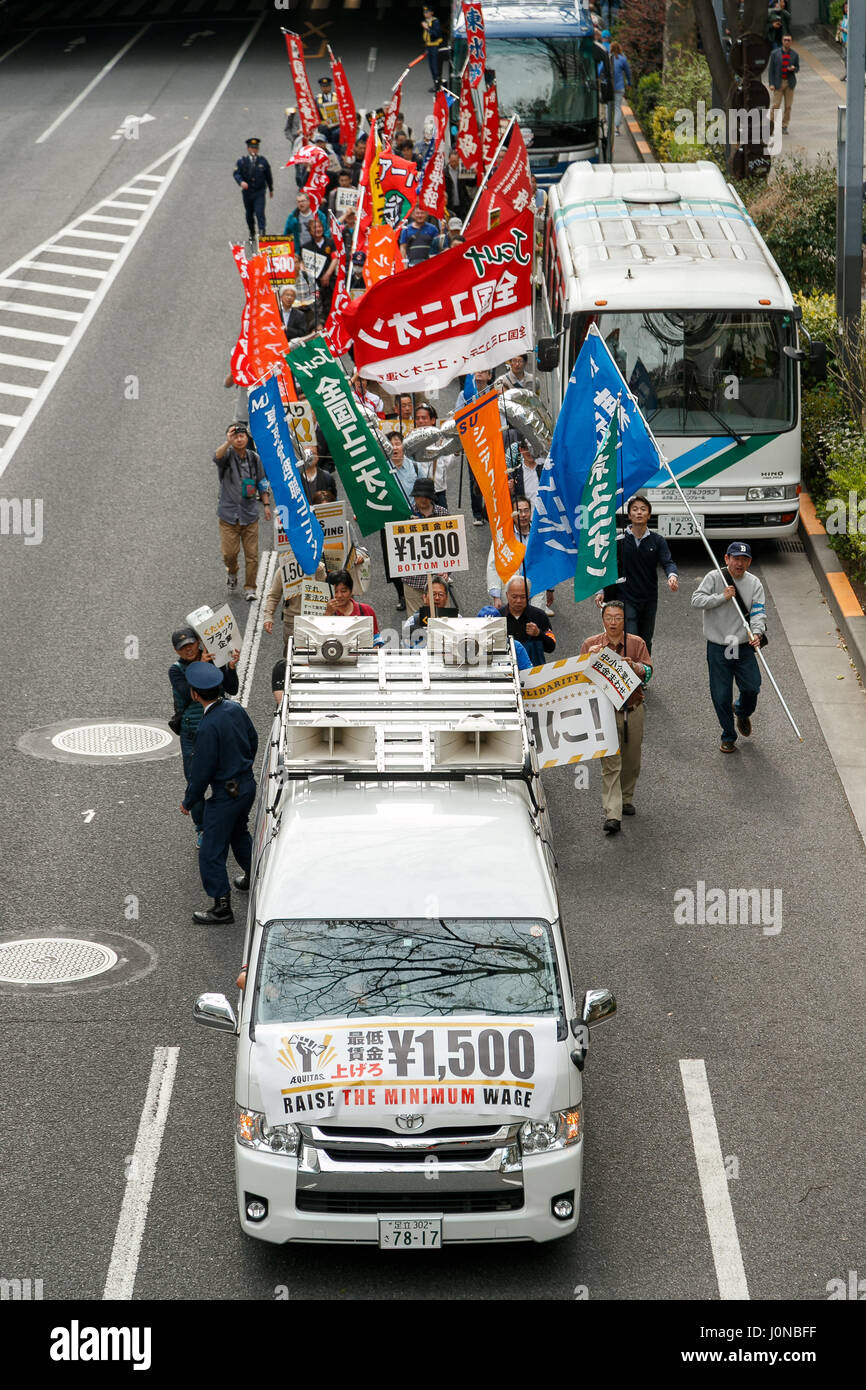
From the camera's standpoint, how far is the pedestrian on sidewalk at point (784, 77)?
3719 cm

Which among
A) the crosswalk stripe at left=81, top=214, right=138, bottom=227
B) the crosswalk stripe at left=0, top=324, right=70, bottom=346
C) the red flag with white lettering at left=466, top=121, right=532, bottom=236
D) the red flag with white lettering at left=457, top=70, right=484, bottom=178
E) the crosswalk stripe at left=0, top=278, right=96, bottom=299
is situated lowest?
the crosswalk stripe at left=0, top=324, right=70, bottom=346

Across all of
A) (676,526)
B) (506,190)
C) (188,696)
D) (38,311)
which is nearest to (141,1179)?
(188,696)

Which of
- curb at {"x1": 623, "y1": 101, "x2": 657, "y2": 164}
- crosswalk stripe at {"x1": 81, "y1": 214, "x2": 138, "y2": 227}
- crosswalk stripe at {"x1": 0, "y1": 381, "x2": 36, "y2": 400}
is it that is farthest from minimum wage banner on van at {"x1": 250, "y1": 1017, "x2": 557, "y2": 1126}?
curb at {"x1": 623, "y1": 101, "x2": 657, "y2": 164}

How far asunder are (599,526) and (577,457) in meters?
0.85

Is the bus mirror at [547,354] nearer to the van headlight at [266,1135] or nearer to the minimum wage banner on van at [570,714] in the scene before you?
the minimum wage banner on van at [570,714]

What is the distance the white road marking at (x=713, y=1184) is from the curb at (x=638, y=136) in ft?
99.3

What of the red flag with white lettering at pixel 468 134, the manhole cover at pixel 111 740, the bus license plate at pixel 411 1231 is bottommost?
the manhole cover at pixel 111 740

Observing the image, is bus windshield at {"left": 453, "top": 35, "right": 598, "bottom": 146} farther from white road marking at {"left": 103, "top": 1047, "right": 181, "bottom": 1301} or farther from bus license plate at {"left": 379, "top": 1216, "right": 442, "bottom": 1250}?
bus license plate at {"left": 379, "top": 1216, "right": 442, "bottom": 1250}

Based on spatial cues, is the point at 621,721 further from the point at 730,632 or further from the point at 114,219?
the point at 114,219

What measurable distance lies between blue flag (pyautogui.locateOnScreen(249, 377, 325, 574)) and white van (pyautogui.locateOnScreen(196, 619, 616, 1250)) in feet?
12.5

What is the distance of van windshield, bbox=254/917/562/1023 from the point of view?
9398 millimetres

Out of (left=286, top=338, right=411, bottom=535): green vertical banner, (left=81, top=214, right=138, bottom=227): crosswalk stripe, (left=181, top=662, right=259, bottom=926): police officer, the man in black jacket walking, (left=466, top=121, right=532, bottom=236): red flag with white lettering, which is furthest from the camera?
(left=81, top=214, right=138, bottom=227): crosswalk stripe

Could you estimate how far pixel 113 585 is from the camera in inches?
766

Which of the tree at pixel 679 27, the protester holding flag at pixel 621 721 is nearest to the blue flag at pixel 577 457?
the protester holding flag at pixel 621 721
